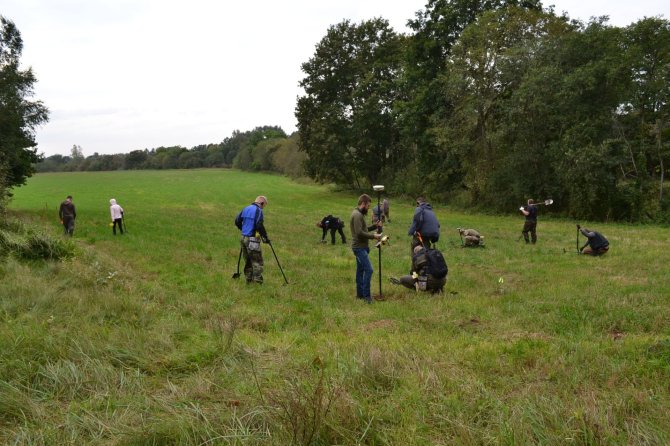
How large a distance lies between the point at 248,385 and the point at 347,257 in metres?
10.2

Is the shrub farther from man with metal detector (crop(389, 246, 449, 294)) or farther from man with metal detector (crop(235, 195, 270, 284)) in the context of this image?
man with metal detector (crop(389, 246, 449, 294))

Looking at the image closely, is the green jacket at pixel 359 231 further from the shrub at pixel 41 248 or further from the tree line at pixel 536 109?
the tree line at pixel 536 109

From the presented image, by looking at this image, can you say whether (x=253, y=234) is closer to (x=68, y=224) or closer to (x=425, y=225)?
(x=425, y=225)

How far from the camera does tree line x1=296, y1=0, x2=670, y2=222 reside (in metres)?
23.6

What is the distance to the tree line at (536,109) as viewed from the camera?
930 inches

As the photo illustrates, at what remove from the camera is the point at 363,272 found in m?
9.15

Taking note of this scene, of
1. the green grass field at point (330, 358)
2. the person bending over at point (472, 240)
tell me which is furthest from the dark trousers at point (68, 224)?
the person bending over at point (472, 240)

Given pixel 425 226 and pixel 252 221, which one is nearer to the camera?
pixel 252 221

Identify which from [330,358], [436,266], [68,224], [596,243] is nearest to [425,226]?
[436,266]

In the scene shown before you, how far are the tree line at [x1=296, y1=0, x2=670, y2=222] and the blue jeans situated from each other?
1991 centimetres

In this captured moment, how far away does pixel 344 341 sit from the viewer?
6086 mm

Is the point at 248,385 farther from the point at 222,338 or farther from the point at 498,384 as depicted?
the point at 498,384

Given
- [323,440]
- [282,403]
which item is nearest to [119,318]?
[282,403]

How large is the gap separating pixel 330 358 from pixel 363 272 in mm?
4087
